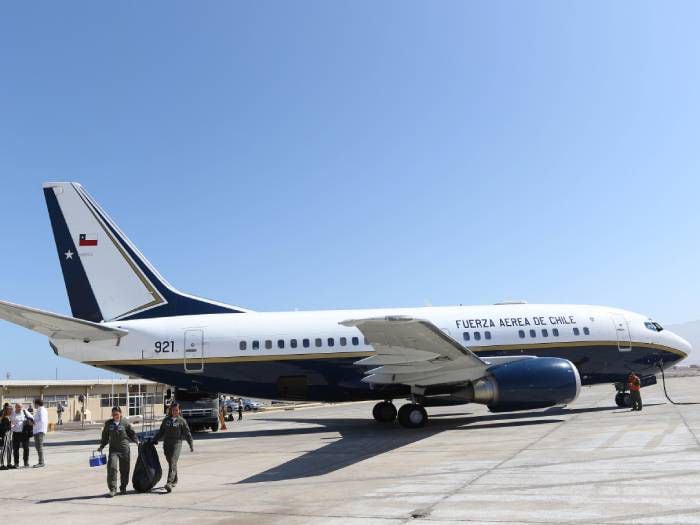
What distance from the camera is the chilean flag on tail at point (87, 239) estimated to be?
22125 millimetres

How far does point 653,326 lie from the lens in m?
24.1

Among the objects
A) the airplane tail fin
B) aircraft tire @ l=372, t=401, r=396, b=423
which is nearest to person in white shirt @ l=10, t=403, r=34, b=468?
the airplane tail fin

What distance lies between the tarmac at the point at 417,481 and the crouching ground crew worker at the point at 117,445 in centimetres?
44

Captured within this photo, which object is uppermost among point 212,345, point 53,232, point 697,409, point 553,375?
point 53,232

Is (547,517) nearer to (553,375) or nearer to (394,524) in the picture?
(394,524)

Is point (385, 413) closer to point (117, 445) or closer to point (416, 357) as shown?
point (416, 357)

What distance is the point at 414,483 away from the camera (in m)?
10.2

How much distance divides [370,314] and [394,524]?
596 inches

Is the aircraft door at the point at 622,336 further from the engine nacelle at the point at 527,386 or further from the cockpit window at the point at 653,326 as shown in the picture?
the engine nacelle at the point at 527,386

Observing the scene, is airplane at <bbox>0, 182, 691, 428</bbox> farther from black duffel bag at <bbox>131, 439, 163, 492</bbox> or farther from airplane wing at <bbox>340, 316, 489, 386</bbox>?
black duffel bag at <bbox>131, 439, 163, 492</bbox>

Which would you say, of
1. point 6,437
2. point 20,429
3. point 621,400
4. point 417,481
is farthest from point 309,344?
point 621,400

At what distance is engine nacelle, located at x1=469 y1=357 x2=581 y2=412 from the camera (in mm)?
18703

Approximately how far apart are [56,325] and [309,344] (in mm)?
8249

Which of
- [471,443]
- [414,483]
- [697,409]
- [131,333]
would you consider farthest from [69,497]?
[697,409]
